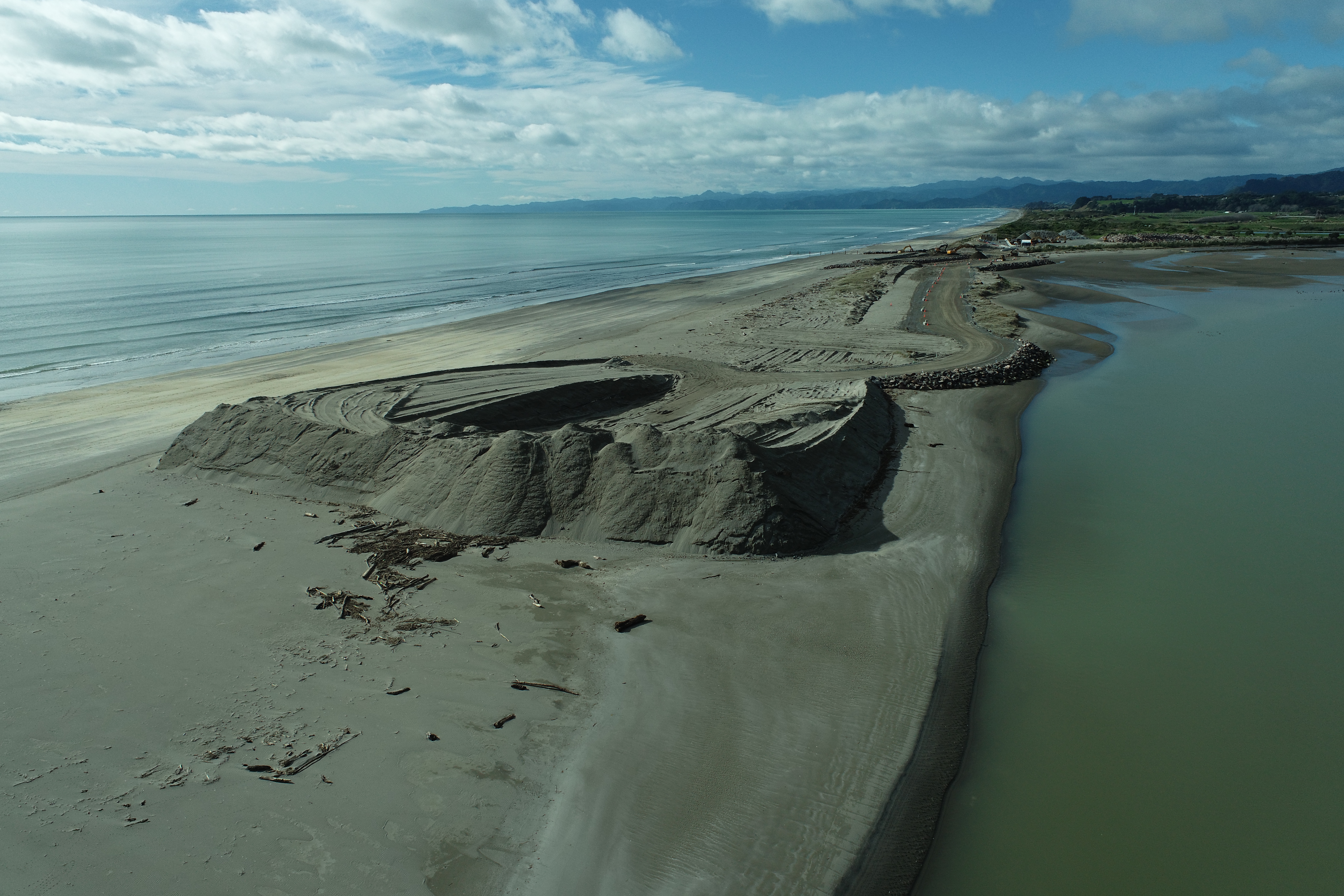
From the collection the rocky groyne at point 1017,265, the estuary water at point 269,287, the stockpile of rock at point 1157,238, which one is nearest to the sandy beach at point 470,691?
the estuary water at point 269,287

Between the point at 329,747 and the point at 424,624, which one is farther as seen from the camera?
the point at 424,624

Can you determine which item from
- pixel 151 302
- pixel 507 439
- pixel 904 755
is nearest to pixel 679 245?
pixel 151 302

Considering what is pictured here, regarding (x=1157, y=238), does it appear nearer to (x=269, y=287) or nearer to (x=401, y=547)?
(x=269, y=287)

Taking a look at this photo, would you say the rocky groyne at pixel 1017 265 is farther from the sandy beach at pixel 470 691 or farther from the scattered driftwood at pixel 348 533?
the scattered driftwood at pixel 348 533

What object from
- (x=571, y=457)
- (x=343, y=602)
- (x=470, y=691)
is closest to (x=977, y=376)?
(x=571, y=457)

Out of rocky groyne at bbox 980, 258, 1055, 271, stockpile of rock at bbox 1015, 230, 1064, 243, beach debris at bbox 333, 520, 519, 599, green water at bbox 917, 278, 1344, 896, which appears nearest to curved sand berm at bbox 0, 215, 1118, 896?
beach debris at bbox 333, 520, 519, 599

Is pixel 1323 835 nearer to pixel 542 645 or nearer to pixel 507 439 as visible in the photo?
pixel 542 645
